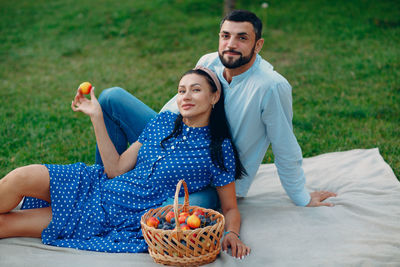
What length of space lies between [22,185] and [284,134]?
6.54ft

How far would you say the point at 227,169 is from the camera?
343 centimetres

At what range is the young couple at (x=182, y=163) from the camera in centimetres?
330

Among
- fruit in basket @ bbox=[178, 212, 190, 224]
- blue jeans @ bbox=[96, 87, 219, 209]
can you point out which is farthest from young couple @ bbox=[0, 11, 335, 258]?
fruit in basket @ bbox=[178, 212, 190, 224]

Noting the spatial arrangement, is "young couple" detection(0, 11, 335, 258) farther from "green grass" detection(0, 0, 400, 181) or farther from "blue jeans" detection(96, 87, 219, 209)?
"green grass" detection(0, 0, 400, 181)

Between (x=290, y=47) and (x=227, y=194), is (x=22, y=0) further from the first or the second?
(x=227, y=194)

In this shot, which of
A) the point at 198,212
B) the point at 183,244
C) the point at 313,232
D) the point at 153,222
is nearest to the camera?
the point at 183,244

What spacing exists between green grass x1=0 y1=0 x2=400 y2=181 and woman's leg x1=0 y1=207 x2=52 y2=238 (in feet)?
5.37

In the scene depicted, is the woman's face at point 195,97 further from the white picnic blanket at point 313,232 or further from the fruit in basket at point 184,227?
the white picnic blanket at point 313,232

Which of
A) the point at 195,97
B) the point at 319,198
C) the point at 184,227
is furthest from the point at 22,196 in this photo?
the point at 319,198

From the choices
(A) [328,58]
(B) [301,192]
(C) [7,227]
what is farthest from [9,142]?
(A) [328,58]

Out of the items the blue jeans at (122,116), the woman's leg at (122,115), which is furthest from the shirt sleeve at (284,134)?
the woman's leg at (122,115)

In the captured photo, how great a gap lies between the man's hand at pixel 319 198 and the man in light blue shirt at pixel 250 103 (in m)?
0.13

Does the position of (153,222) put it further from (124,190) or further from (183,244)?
(124,190)

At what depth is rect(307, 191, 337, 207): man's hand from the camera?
3.93m
